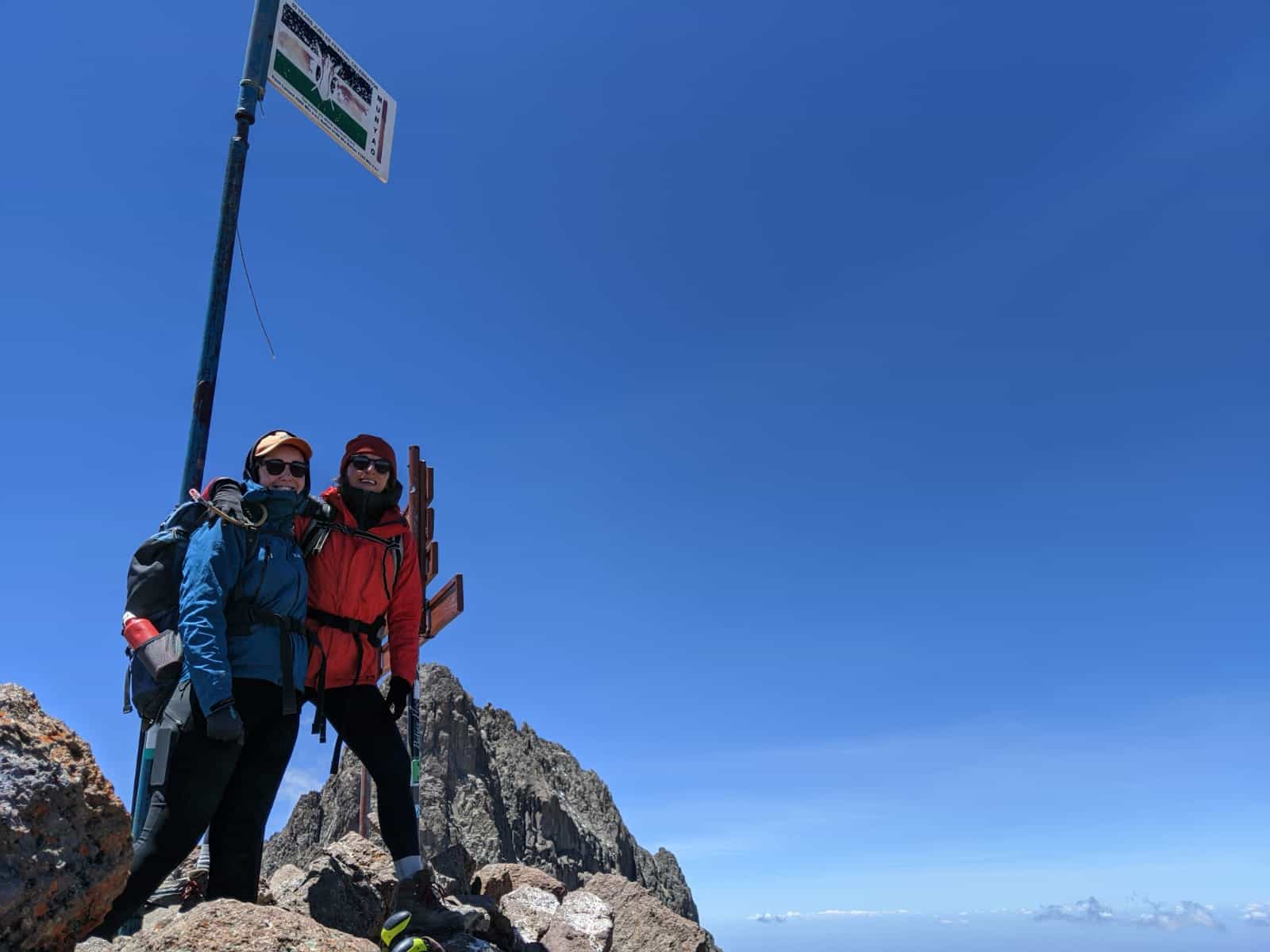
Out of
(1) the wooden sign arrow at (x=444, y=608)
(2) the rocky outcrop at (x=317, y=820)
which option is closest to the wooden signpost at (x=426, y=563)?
(1) the wooden sign arrow at (x=444, y=608)

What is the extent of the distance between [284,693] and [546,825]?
103 meters

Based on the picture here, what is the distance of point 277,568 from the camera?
5379 mm

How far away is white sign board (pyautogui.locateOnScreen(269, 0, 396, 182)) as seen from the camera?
8703mm

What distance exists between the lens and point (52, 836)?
11.9 ft

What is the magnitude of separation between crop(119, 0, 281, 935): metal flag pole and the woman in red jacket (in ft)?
4.45

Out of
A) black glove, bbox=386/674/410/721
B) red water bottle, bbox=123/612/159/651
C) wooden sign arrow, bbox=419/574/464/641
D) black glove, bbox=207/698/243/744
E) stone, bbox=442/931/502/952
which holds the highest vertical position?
wooden sign arrow, bbox=419/574/464/641

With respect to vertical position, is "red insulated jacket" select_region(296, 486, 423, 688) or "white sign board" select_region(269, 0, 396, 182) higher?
"white sign board" select_region(269, 0, 396, 182)

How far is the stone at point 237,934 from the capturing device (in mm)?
4098

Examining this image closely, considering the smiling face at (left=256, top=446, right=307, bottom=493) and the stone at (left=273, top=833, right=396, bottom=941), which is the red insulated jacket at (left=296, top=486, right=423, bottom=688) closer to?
the smiling face at (left=256, top=446, right=307, bottom=493)

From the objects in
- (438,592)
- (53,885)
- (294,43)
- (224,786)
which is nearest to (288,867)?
(438,592)

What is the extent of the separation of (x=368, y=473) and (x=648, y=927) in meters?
5.85

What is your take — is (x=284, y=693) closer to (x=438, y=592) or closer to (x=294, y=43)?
(x=438, y=592)

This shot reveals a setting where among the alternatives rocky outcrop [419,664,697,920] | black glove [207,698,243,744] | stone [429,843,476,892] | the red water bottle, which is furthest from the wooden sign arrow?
rocky outcrop [419,664,697,920]

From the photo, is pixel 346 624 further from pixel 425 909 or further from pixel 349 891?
pixel 349 891
